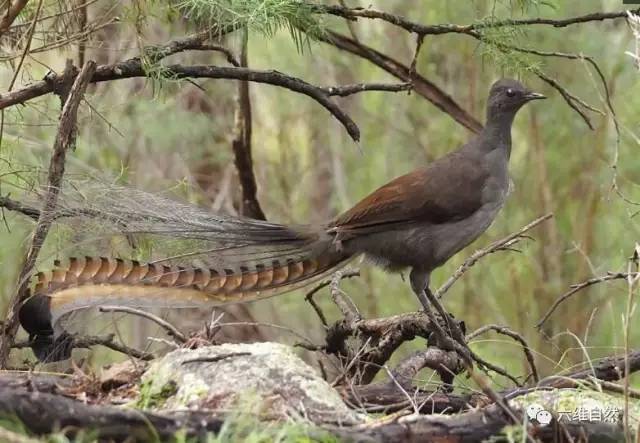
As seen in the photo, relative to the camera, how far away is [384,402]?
11.3 ft

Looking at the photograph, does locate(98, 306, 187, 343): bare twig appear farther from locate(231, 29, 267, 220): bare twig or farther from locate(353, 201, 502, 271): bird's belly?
locate(231, 29, 267, 220): bare twig

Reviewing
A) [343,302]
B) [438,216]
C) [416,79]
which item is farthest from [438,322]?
[416,79]

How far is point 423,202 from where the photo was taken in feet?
15.8

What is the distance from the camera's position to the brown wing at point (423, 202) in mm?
4801

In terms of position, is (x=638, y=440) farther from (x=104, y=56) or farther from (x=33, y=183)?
(x=104, y=56)

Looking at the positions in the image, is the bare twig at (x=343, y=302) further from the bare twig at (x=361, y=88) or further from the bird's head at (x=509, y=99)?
the bird's head at (x=509, y=99)

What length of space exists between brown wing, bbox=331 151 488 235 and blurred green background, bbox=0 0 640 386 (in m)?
2.55

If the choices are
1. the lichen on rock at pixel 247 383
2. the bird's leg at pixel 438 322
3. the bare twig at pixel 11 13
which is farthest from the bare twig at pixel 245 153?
the lichen on rock at pixel 247 383

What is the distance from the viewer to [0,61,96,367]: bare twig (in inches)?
161

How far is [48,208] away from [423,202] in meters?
1.64

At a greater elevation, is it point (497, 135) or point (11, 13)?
point (11, 13)

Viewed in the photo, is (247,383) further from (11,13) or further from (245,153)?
(245,153)

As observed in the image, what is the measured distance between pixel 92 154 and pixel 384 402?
5.57m

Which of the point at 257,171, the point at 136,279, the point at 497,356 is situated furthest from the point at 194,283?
the point at 257,171
